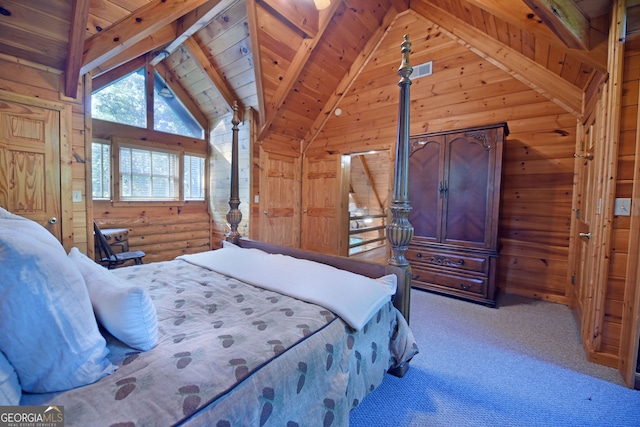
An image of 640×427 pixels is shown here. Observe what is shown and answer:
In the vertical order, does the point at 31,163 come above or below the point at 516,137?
below

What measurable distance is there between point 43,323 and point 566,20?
320 centimetres

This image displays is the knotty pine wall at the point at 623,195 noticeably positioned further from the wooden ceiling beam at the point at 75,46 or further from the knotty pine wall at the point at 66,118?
the knotty pine wall at the point at 66,118

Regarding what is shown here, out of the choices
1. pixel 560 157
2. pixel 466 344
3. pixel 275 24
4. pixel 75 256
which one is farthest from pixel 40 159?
pixel 560 157

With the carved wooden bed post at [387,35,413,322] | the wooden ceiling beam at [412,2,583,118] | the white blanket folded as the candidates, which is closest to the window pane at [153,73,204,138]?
the white blanket folded

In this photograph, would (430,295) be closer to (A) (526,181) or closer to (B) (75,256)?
(A) (526,181)

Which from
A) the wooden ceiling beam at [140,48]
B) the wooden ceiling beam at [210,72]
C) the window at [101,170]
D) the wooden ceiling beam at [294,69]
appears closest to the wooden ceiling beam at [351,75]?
the wooden ceiling beam at [294,69]

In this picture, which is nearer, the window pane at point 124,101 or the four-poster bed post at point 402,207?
the four-poster bed post at point 402,207

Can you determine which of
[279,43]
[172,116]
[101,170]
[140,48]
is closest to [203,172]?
[172,116]

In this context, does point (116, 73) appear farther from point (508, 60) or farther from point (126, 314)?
point (508, 60)

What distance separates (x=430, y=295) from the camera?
3.18 m

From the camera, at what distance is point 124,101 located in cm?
422

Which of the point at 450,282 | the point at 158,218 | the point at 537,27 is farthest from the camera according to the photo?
the point at 158,218

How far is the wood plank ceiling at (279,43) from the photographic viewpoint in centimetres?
207

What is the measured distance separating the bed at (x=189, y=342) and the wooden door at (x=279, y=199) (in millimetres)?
2774
